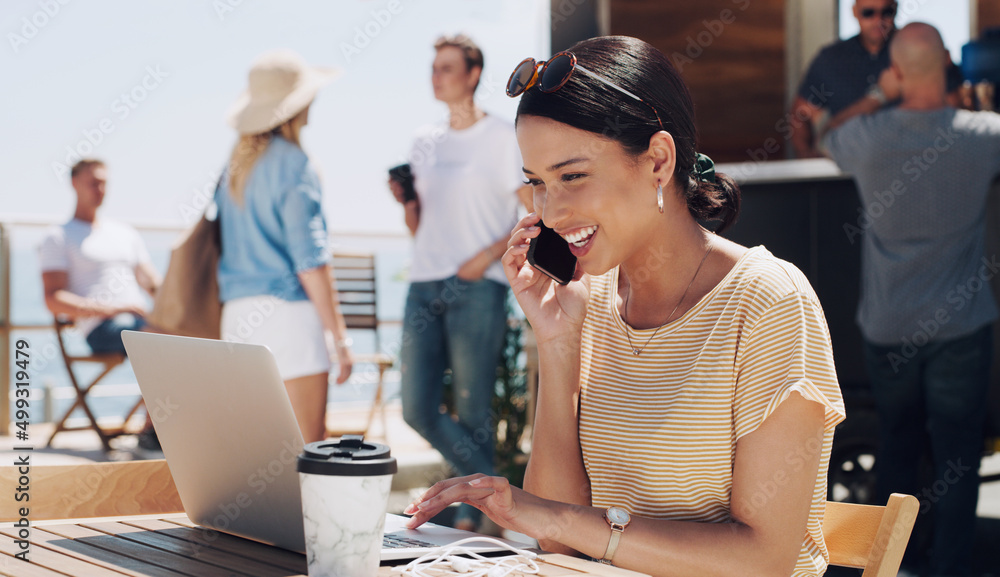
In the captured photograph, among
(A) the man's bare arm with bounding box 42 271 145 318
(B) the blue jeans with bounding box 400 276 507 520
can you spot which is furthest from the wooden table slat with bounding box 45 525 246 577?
(A) the man's bare arm with bounding box 42 271 145 318

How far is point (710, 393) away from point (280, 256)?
194cm

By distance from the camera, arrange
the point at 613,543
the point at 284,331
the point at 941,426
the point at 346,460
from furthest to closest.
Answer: the point at 941,426 < the point at 284,331 < the point at 613,543 < the point at 346,460

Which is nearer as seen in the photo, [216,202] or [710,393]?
[710,393]

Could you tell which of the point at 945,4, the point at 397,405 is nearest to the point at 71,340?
the point at 397,405

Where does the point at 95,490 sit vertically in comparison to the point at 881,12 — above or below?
below

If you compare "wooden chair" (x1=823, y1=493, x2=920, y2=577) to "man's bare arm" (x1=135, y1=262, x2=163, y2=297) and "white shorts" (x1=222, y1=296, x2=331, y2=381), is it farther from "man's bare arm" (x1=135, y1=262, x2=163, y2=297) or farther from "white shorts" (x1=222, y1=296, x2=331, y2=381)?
"man's bare arm" (x1=135, y1=262, x2=163, y2=297)

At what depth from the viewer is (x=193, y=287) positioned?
3.14 m

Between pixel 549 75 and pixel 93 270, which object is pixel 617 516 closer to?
pixel 549 75

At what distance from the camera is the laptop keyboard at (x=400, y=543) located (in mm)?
1198

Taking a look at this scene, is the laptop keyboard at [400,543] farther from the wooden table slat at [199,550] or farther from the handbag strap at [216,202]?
the handbag strap at [216,202]

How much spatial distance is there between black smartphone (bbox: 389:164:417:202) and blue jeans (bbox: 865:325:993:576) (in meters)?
1.93

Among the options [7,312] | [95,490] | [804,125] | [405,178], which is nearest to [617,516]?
[95,490]

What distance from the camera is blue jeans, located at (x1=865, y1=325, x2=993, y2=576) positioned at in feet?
10.8

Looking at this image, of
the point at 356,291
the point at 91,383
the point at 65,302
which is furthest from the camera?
the point at 356,291
